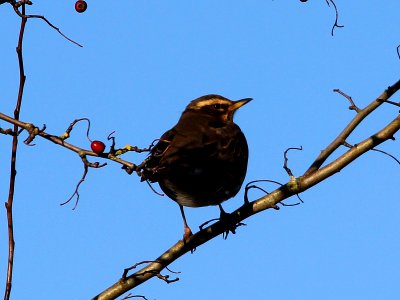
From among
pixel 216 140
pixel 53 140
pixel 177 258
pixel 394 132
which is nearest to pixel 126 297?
pixel 177 258

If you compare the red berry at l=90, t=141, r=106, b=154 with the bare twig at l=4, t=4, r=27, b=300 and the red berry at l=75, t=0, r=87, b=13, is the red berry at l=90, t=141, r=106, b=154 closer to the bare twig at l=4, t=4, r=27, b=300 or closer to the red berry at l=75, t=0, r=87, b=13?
the bare twig at l=4, t=4, r=27, b=300

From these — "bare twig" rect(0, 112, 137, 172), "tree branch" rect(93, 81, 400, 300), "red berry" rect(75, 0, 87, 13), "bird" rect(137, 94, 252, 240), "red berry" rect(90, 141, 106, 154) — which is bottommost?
"bare twig" rect(0, 112, 137, 172)

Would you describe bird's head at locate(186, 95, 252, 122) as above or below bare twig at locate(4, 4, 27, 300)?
above

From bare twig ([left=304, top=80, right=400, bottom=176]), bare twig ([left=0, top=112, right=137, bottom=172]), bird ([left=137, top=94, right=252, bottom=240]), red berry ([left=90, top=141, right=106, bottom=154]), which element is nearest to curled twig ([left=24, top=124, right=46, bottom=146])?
bare twig ([left=0, top=112, right=137, bottom=172])

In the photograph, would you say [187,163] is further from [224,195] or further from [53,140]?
[53,140]

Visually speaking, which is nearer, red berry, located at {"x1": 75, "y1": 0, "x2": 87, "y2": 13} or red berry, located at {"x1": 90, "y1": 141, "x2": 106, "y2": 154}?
red berry, located at {"x1": 90, "y1": 141, "x2": 106, "y2": 154}

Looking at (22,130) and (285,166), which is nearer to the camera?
(22,130)

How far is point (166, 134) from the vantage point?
22.1 ft

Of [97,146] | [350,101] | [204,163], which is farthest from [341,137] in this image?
[204,163]

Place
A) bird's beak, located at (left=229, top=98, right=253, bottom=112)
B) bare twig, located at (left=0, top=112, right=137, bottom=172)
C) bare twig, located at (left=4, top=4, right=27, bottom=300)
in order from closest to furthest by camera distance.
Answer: bare twig, located at (left=0, top=112, right=137, bottom=172) < bare twig, located at (left=4, top=4, right=27, bottom=300) < bird's beak, located at (left=229, top=98, right=253, bottom=112)

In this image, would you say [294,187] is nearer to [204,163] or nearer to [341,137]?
[341,137]

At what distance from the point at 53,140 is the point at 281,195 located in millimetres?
1812

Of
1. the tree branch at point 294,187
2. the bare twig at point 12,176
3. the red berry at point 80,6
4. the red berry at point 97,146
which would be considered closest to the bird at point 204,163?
the tree branch at point 294,187

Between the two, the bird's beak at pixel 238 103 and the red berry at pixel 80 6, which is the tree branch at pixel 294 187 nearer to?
the red berry at pixel 80 6
